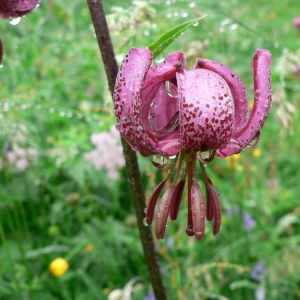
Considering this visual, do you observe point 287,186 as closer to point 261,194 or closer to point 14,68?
point 261,194

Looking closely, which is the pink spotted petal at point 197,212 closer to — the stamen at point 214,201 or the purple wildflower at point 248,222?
the stamen at point 214,201

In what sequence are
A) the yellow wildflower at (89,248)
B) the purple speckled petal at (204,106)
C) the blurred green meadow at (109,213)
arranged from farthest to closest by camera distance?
the yellow wildflower at (89,248), the blurred green meadow at (109,213), the purple speckled petal at (204,106)

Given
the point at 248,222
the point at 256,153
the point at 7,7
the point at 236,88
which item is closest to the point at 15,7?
the point at 7,7

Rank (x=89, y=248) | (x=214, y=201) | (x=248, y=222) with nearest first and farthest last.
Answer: (x=214, y=201) → (x=89, y=248) → (x=248, y=222)

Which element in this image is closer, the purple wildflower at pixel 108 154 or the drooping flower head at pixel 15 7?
the drooping flower head at pixel 15 7

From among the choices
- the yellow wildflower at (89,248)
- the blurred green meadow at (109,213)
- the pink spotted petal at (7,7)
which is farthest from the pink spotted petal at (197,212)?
the yellow wildflower at (89,248)

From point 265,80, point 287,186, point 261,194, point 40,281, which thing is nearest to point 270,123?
point 287,186

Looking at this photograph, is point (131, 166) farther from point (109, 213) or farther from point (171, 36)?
point (109, 213)
